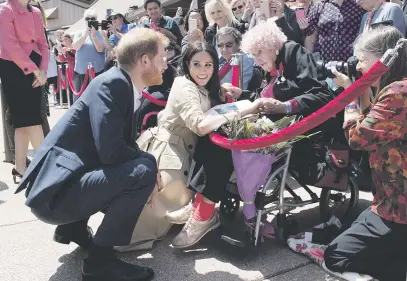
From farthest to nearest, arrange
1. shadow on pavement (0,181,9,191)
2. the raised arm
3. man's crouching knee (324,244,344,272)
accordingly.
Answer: shadow on pavement (0,181,9,191), the raised arm, man's crouching knee (324,244,344,272)

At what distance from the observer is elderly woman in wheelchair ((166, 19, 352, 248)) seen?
9.23ft

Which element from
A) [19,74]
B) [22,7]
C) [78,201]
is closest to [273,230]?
[78,201]

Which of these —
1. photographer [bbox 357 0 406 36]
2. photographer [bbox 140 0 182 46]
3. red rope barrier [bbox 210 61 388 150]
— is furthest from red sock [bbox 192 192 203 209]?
photographer [bbox 140 0 182 46]

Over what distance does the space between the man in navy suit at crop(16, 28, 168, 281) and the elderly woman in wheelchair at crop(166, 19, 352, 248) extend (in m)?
0.44

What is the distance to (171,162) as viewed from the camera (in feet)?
9.73

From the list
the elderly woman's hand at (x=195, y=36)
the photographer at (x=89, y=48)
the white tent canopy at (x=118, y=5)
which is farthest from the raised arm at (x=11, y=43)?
the white tent canopy at (x=118, y=5)

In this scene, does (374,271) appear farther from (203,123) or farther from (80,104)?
(80,104)

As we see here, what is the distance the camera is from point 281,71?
3090 millimetres

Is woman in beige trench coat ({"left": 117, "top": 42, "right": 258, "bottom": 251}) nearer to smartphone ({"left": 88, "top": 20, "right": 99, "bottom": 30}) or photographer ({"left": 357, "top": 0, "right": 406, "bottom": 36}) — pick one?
photographer ({"left": 357, "top": 0, "right": 406, "bottom": 36})

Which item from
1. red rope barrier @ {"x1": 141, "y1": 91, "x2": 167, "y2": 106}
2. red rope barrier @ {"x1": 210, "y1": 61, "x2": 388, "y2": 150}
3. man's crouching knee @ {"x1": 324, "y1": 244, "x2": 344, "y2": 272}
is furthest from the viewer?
red rope barrier @ {"x1": 141, "y1": 91, "x2": 167, "y2": 106}

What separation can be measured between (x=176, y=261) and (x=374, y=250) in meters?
1.18

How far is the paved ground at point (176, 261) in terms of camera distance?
8.48ft

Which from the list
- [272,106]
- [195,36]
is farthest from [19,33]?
[272,106]

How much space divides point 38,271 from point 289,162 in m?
1.72
